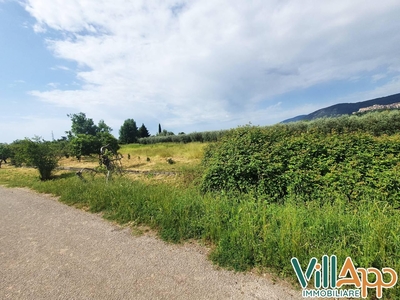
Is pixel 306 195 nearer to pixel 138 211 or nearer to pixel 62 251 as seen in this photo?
pixel 138 211

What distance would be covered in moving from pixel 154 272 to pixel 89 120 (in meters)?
63.1

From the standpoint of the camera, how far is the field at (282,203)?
2303mm

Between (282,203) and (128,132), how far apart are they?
186ft

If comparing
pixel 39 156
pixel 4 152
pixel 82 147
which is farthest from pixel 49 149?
pixel 4 152

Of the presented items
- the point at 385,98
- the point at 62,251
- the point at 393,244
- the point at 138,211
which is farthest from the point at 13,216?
the point at 385,98

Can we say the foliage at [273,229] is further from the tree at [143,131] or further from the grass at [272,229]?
the tree at [143,131]

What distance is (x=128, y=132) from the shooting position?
182ft

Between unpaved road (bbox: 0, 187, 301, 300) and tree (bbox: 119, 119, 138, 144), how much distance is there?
54.1 meters

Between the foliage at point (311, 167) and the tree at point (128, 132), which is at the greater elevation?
the tree at point (128, 132)

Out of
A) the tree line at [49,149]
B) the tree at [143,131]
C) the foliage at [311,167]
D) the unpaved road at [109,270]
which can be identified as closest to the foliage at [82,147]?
the tree line at [49,149]

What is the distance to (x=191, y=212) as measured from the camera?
3.55m

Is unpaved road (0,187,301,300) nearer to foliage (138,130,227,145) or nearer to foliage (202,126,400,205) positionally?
foliage (202,126,400,205)

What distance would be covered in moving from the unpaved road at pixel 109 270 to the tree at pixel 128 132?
54.1 meters

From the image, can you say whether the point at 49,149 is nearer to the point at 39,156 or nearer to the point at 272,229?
the point at 39,156
